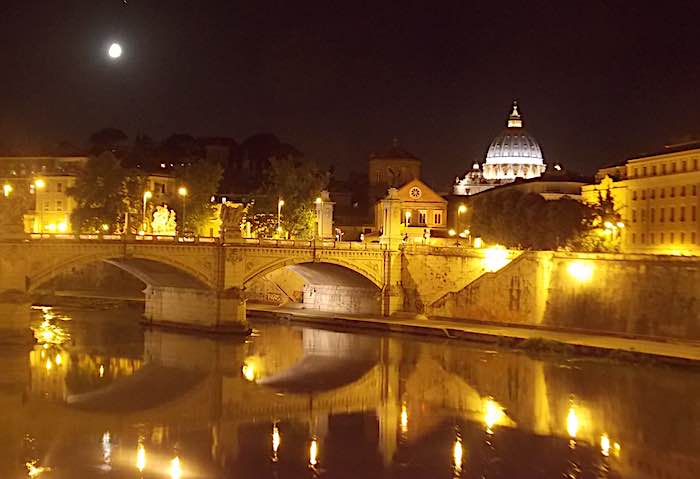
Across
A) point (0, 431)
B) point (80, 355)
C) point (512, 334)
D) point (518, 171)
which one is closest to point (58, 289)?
point (80, 355)

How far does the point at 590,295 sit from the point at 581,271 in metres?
1.15

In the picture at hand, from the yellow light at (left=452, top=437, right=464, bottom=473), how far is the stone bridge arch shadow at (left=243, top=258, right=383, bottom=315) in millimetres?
19634

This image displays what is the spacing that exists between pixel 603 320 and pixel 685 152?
1798 centimetres

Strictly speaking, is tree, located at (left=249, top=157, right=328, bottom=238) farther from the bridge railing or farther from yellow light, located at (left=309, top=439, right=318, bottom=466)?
yellow light, located at (left=309, top=439, right=318, bottom=466)

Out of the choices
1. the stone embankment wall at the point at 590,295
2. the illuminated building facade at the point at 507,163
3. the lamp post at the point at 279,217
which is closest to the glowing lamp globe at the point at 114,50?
the stone embankment wall at the point at 590,295

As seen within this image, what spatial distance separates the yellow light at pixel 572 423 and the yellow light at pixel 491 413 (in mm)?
1871

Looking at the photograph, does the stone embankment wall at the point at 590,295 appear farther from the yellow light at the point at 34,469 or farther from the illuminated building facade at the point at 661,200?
the yellow light at the point at 34,469

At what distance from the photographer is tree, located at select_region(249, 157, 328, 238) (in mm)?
61375

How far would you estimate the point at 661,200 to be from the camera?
58.3m

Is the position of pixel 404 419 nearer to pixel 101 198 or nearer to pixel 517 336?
pixel 517 336

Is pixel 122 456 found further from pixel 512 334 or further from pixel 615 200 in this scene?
pixel 615 200

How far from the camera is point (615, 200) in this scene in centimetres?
6328

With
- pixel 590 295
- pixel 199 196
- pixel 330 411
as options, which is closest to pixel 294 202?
pixel 199 196

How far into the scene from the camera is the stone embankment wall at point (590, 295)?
39531 millimetres
